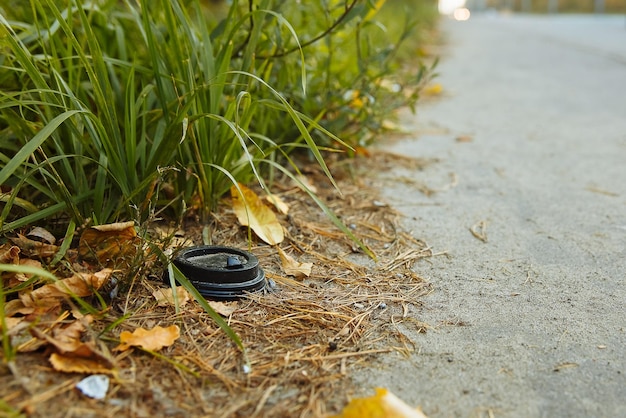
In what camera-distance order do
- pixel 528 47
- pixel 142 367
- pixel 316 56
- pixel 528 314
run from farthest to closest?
pixel 528 47 → pixel 316 56 → pixel 528 314 → pixel 142 367

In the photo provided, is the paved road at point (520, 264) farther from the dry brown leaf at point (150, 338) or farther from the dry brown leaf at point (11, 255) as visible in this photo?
the dry brown leaf at point (11, 255)

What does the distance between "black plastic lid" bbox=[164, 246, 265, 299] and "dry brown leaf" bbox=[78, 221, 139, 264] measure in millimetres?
119

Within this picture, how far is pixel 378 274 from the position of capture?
1732 mm

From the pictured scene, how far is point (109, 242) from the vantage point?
1.58 meters

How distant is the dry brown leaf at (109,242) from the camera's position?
5.09 ft

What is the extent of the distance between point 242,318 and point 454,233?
0.86 metres

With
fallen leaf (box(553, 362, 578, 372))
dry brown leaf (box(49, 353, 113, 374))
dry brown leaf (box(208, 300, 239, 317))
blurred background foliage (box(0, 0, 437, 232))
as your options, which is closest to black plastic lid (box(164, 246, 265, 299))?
dry brown leaf (box(208, 300, 239, 317))

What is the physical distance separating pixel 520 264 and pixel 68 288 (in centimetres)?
120

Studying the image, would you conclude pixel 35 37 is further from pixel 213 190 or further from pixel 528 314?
pixel 528 314

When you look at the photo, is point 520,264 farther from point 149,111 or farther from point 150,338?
point 149,111

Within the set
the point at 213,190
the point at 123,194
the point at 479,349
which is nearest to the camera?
the point at 479,349

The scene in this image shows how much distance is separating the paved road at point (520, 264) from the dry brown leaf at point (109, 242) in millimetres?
676

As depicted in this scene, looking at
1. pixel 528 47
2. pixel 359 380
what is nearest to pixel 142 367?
pixel 359 380

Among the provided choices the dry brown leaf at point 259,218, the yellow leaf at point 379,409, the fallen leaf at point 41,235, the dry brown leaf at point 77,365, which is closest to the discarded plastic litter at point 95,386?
the dry brown leaf at point 77,365
